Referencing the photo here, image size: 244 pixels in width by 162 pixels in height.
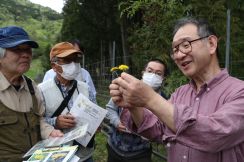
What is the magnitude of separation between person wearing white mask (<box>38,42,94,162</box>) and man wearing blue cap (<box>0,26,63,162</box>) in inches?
12.9

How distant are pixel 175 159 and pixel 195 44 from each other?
2.30 feet

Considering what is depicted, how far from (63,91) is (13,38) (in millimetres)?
915

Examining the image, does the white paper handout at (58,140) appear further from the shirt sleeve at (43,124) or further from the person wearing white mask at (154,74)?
the person wearing white mask at (154,74)

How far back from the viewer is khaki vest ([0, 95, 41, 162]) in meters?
2.99

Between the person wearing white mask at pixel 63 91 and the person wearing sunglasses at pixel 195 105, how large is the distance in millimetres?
1375

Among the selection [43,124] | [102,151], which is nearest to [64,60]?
[43,124]

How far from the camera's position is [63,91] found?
387 centimetres

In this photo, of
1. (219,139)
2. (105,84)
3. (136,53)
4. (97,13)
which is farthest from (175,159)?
(97,13)

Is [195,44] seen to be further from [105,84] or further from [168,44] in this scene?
[105,84]

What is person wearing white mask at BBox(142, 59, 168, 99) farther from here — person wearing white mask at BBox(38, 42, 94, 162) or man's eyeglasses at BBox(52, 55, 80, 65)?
man's eyeglasses at BBox(52, 55, 80, 65)

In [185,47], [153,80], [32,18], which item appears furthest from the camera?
[32,18]

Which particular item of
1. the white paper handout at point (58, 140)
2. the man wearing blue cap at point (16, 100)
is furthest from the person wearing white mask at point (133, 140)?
the man wearing blue cap at point (16, 100)

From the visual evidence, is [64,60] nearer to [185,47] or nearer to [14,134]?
[14,134]

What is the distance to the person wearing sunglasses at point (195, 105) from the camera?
188 cm
